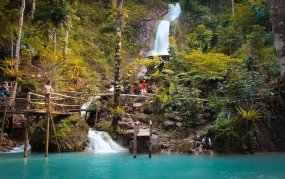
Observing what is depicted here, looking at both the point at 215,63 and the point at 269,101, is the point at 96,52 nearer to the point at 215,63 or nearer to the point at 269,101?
the point at 215,63

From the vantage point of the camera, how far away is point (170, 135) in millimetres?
15516

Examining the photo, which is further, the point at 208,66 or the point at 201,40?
the point at 201,40

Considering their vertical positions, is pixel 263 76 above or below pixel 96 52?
below

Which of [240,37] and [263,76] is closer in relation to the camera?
[263,76]

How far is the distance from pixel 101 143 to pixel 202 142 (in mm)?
4996

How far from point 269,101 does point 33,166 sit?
10.8 meters

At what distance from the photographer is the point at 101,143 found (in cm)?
1544

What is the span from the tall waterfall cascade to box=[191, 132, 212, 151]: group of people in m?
16.7

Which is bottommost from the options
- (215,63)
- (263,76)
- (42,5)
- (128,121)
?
(128,121)

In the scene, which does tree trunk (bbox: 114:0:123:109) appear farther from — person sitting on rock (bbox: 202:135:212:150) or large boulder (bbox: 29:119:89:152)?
A: person sitting on rock (bbox: 202:135:212:150)

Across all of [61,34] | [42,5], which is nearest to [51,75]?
[42,5]

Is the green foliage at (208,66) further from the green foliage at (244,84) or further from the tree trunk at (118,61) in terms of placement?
the tree trunk at (118,61)

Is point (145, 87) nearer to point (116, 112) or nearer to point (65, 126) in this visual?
point (116, 112)

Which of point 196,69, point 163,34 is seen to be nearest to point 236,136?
point 196,69
